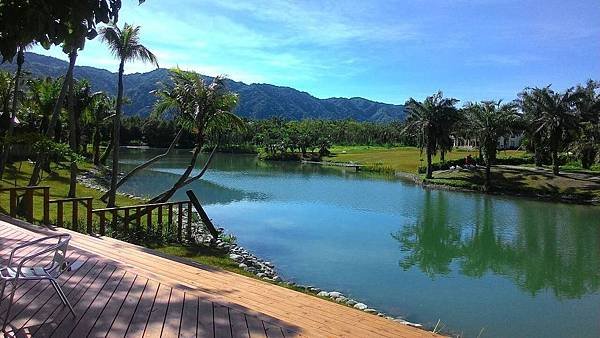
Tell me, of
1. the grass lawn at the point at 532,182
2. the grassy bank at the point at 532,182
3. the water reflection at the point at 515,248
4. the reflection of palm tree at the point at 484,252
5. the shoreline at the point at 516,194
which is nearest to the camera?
the water reflection at the point at 515,248

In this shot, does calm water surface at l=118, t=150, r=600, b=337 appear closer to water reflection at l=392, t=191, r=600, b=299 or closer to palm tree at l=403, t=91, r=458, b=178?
water reflection at l=392, t=191, r=600, b=299

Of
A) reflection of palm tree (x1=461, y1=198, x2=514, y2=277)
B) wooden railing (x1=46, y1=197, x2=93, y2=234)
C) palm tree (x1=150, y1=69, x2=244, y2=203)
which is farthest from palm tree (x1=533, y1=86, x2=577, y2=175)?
wooden railing (x1=46, y1=197, x2=93, y2=234)

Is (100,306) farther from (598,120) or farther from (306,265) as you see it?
(598,120)

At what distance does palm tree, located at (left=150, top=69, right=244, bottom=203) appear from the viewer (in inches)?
797

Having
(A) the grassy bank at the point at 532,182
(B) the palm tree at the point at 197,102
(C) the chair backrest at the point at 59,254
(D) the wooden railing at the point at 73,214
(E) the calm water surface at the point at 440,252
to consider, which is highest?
(B) the palm tree at the point at 197,102

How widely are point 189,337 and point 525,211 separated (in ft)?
111

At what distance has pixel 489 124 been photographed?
4788cm

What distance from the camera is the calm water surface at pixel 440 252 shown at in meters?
13.3

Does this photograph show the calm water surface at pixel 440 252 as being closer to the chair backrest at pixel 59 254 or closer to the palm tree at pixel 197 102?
the palm tree at pixel 197 102

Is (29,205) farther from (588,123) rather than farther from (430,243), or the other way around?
(588,123)

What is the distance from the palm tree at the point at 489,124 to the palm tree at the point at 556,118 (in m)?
3.07

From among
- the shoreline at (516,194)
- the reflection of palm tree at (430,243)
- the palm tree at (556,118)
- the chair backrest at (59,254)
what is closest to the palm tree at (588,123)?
the palm tree at (556,118)

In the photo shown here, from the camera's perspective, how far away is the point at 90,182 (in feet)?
113

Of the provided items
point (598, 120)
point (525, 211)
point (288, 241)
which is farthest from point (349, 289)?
point (598, 120)
